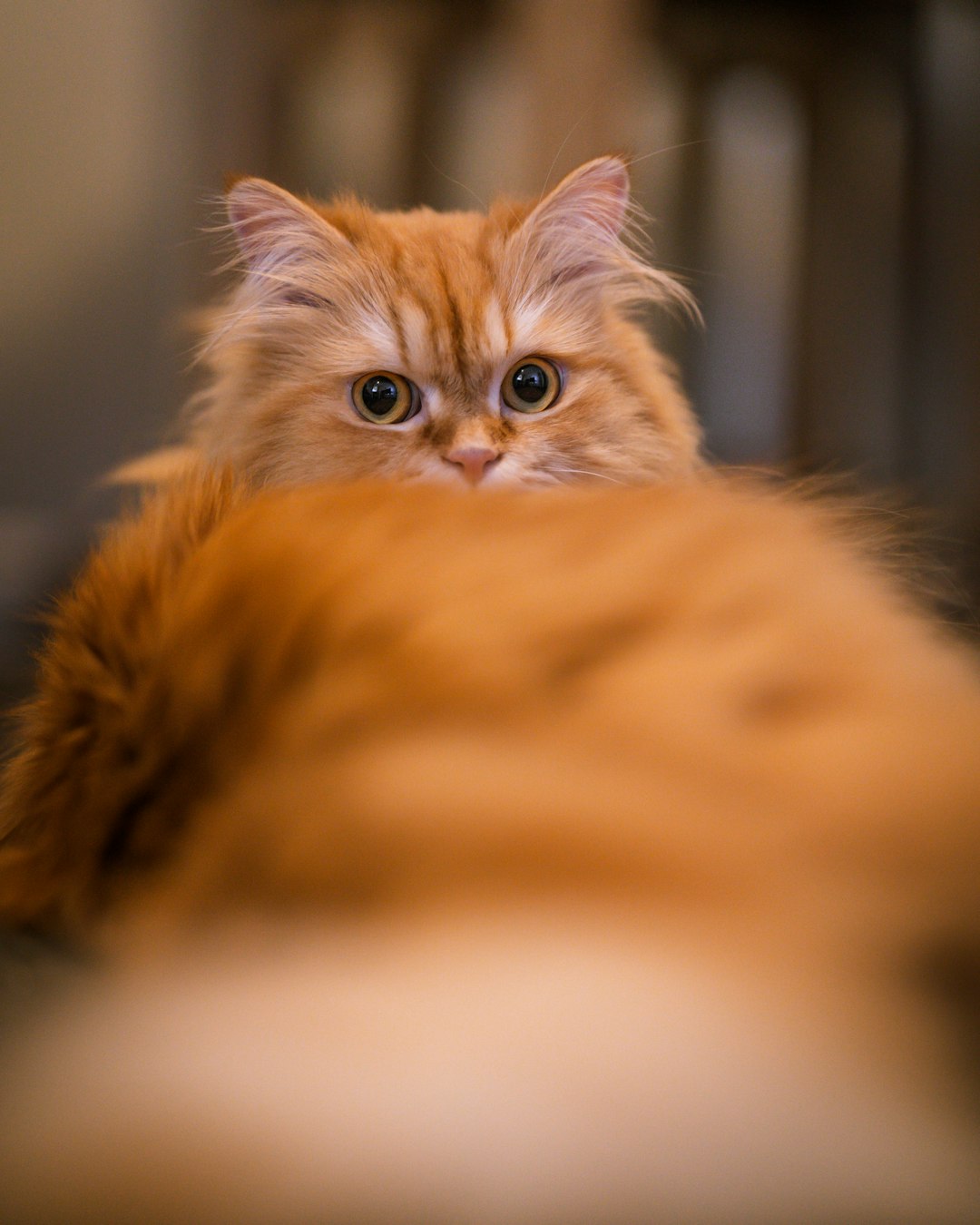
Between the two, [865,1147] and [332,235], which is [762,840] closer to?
[865,1147]

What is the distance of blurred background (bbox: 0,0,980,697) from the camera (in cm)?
145

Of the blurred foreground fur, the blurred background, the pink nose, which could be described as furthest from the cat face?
the blurred foreground fur

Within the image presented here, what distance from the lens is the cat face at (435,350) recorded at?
45.0 inches

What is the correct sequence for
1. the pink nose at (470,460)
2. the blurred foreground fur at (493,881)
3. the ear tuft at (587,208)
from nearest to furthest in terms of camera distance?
the blurred foreground fur at (493,881), the pink nose at (470,460), the ear tuft at (587,208)

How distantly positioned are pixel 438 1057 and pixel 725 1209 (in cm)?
12

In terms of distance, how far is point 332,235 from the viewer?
46.3 inches

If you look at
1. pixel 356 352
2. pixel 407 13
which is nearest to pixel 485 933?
pixel 356 352

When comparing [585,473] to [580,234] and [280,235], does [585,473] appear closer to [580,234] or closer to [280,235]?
[580,234]

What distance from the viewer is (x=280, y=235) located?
119 centimetres

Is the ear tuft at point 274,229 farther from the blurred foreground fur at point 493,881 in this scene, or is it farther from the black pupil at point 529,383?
the blurred foreground fur at point 493,881

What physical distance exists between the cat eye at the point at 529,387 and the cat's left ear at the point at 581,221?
136mm

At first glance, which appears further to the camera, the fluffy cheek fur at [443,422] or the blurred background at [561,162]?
the blurred background at [561,162]

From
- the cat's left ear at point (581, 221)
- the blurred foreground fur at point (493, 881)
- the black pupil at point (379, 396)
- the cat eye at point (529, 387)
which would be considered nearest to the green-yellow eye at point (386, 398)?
the black pupil at point (379, 396)

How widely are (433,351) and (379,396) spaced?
3.2 inches
